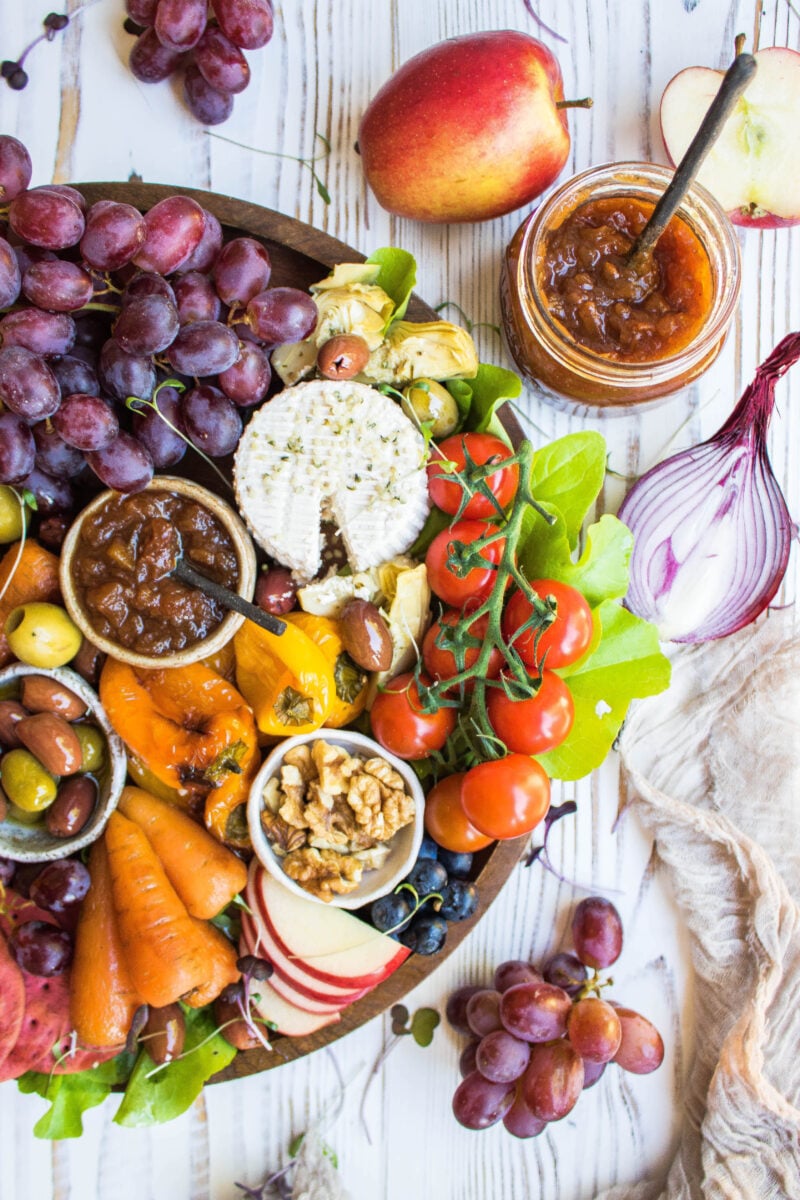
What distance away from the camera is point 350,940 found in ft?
4.15

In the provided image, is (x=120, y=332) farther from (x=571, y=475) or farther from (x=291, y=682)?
(x=571, y=475)

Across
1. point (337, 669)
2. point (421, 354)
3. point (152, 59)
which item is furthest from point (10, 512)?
point (152, 59)

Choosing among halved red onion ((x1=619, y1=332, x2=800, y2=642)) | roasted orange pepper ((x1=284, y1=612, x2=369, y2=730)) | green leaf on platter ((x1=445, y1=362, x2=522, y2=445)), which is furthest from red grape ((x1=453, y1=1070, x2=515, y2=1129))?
green leaf on platter ((x1=445, y1=362, x2=522, y2=445))

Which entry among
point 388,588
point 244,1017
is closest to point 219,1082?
point 244,1017

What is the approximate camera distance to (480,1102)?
4.67ft

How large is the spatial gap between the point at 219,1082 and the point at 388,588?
0.74 meters

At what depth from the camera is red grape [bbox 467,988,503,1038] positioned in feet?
4.66

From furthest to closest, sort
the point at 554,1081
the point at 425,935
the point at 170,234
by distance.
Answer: the point at 554,1081, the point at 425,935, the point at 170,234

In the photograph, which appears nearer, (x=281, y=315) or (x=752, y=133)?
(x=281, y=315)

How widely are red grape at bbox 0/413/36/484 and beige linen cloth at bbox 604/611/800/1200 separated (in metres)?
0.92

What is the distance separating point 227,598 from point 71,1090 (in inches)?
28.6

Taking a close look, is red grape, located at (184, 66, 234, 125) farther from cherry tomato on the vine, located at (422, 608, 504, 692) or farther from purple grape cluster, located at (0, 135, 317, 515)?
cherry tomato on the vine, located at (422, 608, 504, 692)

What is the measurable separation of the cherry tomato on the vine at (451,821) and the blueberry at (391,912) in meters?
0.09

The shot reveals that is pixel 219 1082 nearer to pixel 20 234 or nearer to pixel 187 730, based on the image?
pixel 187 730
